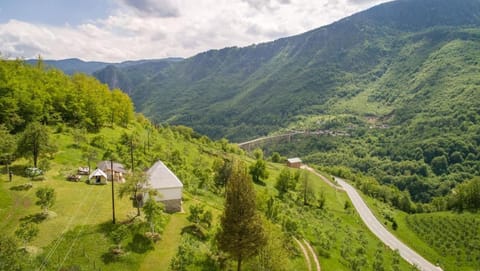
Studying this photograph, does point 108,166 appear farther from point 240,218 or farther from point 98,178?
point 240,218

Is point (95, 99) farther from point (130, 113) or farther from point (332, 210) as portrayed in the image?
point (332, 210)

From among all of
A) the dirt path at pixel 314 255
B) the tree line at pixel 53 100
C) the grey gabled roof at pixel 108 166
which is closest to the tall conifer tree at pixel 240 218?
the dirt path at pixel 314 255

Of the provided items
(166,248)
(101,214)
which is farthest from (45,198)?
(166,248)

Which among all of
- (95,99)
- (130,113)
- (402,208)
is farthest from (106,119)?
(402,208)

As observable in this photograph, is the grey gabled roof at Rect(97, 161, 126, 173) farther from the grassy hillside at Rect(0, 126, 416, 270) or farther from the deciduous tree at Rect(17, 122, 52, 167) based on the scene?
the deciduous tree at Rect(17, 122, 52, 167)

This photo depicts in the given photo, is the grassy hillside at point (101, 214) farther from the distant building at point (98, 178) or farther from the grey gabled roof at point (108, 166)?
the grey gabled roof at point (108, 166)
